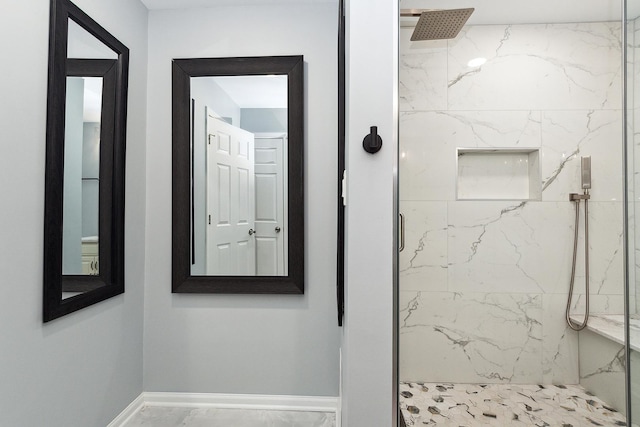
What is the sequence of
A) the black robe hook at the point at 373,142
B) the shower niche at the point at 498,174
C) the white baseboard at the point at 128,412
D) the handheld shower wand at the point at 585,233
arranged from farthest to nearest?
the white baseboard at the point at 128,412
the shower niche at the point at 498,174
the handheld shower wand at the point at 585,233
the black robe hook at the point at 373,142

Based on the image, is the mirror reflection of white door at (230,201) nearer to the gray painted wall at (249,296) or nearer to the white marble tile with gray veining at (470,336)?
the gray painted wall at (249,296)

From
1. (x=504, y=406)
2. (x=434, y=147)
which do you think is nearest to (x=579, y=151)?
(x=434, y=147)

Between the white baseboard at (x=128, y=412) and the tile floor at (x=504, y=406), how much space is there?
1.51 m

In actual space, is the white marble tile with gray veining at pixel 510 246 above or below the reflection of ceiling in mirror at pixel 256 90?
below

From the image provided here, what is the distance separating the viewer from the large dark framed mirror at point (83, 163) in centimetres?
135

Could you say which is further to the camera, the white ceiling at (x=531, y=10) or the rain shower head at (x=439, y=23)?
the rain shower head at (x=439, y=23)

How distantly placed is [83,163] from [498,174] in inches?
76.1

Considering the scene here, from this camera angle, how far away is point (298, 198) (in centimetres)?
198

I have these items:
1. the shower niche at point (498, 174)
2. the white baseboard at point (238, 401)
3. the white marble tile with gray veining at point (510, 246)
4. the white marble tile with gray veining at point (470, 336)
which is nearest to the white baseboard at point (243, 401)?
the white baseboard at point (238, 401)

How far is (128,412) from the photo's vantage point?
188 centimetres

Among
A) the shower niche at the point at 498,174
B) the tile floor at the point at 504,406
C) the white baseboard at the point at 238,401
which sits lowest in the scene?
the white baseboard at the point at 238,401

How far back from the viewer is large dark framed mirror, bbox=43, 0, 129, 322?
135cm

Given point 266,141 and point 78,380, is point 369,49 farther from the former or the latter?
point 78,380

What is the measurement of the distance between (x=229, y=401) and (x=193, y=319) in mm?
540
